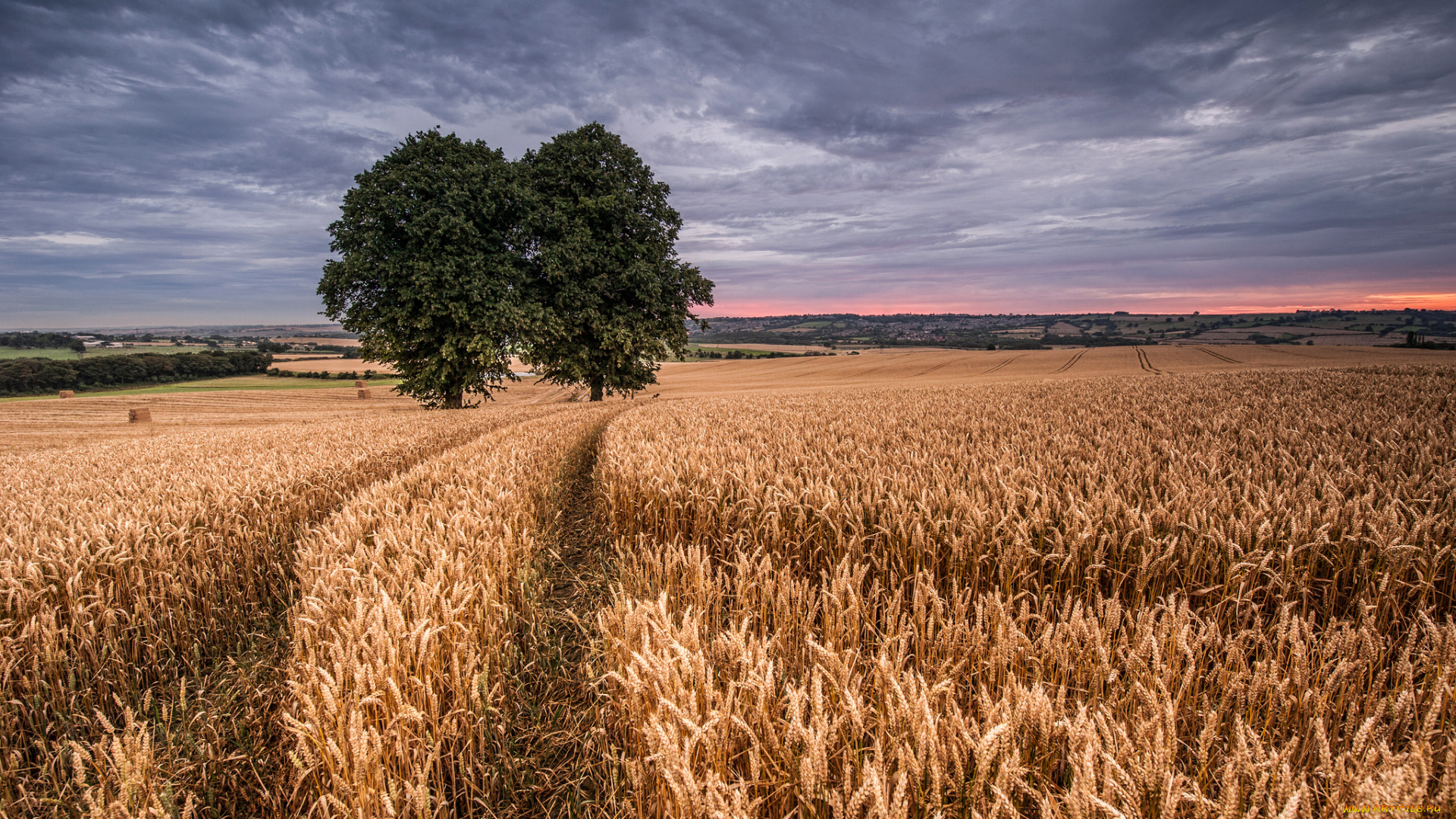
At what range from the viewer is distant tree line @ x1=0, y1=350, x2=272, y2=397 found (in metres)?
38.8

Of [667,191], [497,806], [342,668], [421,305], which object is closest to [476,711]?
[497,806]

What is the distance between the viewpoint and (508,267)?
796 inches

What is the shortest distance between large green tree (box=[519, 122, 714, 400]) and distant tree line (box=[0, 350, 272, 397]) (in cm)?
4447

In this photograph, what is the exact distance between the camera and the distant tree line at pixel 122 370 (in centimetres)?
3881

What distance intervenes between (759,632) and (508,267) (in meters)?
20.0

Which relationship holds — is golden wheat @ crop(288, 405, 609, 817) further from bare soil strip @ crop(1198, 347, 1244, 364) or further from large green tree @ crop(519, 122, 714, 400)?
bare soil strip @ crop(1198, 347, 1244, 364)

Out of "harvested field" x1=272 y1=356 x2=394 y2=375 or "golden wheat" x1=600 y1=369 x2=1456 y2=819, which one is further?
"harvested field" x1=272 y1=356 x2=394 y2=375

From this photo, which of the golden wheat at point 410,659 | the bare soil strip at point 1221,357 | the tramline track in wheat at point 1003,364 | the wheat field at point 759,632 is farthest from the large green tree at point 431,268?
the bare soil strip at point 1221,357

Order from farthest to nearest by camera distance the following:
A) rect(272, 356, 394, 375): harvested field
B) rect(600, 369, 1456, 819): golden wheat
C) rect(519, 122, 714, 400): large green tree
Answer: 1. rect(272, 356, 394, 375): harvested field
2. rect(519, 122, 714, 400): large green tree
3. rect(600, 369, 1456, 819): golden wheat

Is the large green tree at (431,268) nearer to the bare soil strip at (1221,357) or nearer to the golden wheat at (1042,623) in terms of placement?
the golden wheat at (1042,623)

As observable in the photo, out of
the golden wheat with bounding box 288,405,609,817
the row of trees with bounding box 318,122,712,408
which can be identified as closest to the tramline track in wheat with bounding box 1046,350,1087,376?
the row of trees with bounding box 318,122,712,408

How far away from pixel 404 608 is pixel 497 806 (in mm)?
1193

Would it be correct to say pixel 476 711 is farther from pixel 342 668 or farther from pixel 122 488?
pixel 122 488

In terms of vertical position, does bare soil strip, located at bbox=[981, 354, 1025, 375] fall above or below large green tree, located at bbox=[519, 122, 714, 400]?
below
